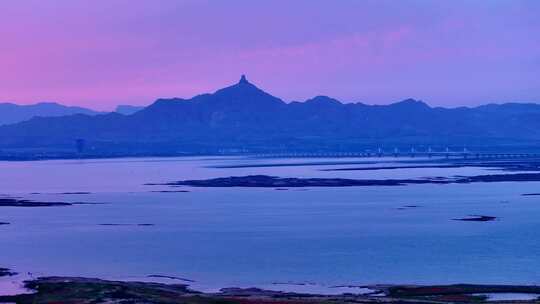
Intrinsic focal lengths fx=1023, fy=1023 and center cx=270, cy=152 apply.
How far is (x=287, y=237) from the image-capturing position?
163 feet

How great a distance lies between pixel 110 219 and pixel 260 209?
10.9 metres

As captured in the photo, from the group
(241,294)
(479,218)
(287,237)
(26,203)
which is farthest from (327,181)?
(241,294)

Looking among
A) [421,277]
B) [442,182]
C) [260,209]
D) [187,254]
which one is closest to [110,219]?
[260,209]

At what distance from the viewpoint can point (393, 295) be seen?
31578 mm

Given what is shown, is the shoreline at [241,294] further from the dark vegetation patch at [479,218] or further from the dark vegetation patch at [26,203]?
the dark vegetation patch at [26,203]

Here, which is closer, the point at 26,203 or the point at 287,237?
the point at 287,237

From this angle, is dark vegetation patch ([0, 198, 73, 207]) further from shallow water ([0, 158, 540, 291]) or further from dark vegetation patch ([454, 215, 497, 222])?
dark vegetation patch ([454, 215, 497, 222])

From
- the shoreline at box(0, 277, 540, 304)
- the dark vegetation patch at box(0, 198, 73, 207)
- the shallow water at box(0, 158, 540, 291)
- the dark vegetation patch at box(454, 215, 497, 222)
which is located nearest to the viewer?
the shoreline at box(0, 277, 540, 304)

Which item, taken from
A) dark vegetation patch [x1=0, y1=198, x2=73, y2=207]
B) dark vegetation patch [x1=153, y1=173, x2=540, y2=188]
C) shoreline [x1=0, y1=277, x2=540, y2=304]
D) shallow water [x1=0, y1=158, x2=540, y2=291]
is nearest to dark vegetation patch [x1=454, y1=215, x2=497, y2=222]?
shallow water [x1=0, y1=158, x2=540, y2=291]

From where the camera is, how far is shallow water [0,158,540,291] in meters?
37.7

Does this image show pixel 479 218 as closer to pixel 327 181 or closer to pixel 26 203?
pixel 26 203

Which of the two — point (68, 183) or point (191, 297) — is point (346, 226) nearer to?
point (191, 297)

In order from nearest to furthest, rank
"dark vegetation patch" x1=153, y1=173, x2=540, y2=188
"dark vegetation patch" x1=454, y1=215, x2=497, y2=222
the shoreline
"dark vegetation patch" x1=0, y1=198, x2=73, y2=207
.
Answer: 1. the shoreline
2. "dark vegetation patch" x1=454, y1=215, x2=497, y2=222
3. "dark vegetation patch" x1=0, y1=198, x2=73, y2=207
4. "dark vegetation patch" x1=153, y1=173, x2=540, y2=188

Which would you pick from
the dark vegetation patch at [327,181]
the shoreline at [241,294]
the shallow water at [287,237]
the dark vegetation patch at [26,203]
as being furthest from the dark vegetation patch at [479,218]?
the dark vegetation patch at [327,181]
